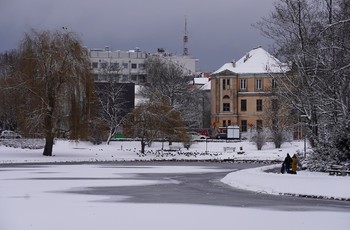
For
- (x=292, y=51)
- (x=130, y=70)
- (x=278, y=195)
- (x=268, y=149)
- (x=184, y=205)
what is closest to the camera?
(x=184, y=205)

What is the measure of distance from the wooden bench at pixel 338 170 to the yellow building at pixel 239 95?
74.2 m

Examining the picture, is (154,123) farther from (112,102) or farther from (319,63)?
(319,63)

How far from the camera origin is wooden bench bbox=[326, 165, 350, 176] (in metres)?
Result: 32.6

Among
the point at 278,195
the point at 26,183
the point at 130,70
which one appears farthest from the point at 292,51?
the point at 130,70

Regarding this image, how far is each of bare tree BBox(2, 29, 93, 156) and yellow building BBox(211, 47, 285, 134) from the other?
4669 cm

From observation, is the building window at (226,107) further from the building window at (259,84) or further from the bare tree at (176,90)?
the building window at (259,84)

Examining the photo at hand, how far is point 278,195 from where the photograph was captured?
95.9ft

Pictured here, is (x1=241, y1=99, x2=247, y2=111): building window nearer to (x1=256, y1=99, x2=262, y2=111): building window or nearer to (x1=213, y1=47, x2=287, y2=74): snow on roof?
(x1=256, y1=99, x2=262, y2=111): building window

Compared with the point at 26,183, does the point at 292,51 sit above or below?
above

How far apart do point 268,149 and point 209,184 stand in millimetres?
44596

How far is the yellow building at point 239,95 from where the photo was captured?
Answer: 108688 millimetres

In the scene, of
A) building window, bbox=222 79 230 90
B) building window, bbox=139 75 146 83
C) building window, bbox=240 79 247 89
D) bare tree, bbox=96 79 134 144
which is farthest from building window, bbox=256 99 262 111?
building window, bbox=139 75 146 83

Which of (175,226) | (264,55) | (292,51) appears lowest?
(175,226)

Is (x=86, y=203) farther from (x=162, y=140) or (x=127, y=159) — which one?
(x=162, y=140)
